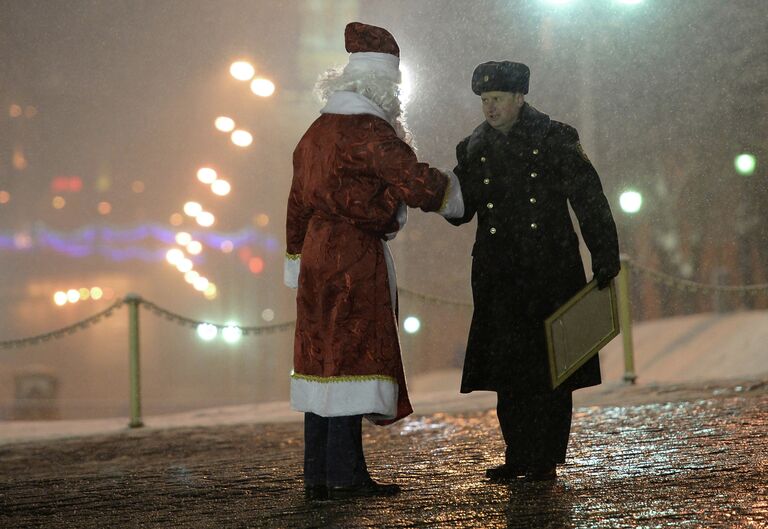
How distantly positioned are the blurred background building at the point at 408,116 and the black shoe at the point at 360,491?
7.51 m

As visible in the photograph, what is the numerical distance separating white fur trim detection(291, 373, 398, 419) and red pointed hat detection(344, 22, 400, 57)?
1.06 meters

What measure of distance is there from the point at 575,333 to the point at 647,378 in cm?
781

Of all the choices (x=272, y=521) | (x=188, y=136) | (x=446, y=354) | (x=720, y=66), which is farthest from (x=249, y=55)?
(x=272, y=521)

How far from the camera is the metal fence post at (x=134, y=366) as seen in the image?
710 cm

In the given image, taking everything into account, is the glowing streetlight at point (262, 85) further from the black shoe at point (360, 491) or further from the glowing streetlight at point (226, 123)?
the black shoe at point (360, 491)

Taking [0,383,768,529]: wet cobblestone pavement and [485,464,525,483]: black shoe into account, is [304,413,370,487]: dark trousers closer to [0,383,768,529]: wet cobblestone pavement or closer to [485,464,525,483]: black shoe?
[0,383,768,529]: wet cobblestone pavement

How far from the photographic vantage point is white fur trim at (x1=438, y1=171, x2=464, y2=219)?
296cm

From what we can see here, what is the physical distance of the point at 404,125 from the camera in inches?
124

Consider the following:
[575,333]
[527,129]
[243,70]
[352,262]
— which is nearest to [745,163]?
[243,70]

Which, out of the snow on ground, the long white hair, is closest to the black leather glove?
the long white hair

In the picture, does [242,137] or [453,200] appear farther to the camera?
[242,137]

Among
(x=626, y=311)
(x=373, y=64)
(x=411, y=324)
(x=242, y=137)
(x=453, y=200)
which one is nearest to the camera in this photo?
(x=453, y=200)

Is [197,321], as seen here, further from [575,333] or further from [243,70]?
[575,333]

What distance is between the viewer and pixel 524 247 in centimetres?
317
